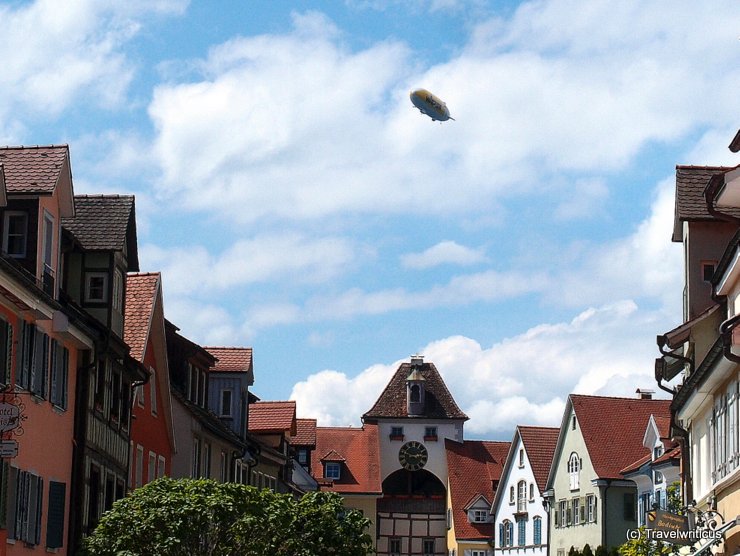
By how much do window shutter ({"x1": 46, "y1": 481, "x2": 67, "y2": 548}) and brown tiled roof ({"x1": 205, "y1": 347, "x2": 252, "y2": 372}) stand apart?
22670mm

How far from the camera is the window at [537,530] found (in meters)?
84.6

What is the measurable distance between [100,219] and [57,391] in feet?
20.0

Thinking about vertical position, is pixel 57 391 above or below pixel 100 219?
below

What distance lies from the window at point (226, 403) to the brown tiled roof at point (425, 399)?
194ft

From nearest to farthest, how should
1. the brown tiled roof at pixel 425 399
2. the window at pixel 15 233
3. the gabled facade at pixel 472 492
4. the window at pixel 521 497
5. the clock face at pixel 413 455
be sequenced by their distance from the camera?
1. the window at pixel 15 233
2. the window at pixel 521 497
3. the gabled facade at pixel 472 492
4. the clock face at pixel 413 455
5. the brown tiled roof at pixel 425 399

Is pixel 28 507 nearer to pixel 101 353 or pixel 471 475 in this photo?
pixel 101 353

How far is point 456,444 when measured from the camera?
10831 centimetres

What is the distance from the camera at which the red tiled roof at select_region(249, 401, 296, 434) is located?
62.1m

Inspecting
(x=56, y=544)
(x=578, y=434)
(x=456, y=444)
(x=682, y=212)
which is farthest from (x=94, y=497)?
(x=456, y=444)

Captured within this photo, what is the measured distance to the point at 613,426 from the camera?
76.5 metres

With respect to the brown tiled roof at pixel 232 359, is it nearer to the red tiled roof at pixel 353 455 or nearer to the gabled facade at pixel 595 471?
the gabled facade at pixel 595 471

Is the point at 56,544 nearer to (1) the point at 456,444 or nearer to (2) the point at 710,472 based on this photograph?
(2) the point at 710,472

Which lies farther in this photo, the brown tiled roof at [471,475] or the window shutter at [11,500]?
the brown tiled roof at [471,475]

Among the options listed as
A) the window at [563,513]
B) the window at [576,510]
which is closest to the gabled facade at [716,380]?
the window at [576,510]
